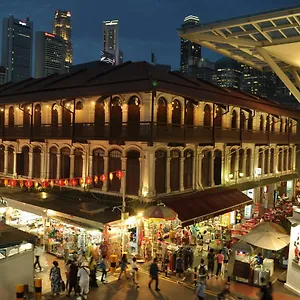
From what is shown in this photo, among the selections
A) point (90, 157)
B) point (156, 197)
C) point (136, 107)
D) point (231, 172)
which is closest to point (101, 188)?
point (90, 157)

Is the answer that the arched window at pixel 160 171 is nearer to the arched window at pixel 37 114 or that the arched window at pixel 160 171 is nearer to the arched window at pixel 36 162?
the arched window at pixel 36 162

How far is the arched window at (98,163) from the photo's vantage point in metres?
24.1

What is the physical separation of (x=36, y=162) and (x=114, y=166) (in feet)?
26.9

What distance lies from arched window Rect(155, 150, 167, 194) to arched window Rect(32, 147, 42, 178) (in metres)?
10.5

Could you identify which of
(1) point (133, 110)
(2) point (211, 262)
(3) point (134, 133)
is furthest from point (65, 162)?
(2) point (211, 262)

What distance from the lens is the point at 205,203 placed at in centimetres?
2359

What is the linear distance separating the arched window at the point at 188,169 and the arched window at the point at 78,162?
23.2ft

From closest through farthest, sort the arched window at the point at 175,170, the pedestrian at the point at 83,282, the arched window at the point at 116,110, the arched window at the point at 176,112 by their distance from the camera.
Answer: the pedestrian at the point at 83,282 < the arched window at the point at 116,110 < the arched window at the point at 175,170 < the arched window at the point at 176,112

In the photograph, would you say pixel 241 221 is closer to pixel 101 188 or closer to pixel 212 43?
pixel 101 188

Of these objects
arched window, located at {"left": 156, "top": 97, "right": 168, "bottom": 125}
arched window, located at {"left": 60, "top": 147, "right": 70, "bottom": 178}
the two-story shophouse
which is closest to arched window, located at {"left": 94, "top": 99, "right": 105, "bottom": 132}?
the two-story shophouse

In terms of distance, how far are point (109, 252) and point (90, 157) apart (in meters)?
7.08

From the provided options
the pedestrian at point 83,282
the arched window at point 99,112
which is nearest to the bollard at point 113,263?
the pedestrian at point 83,282

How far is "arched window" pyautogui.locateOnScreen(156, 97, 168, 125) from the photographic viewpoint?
22541 millimetres

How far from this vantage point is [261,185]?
32.2 meters
